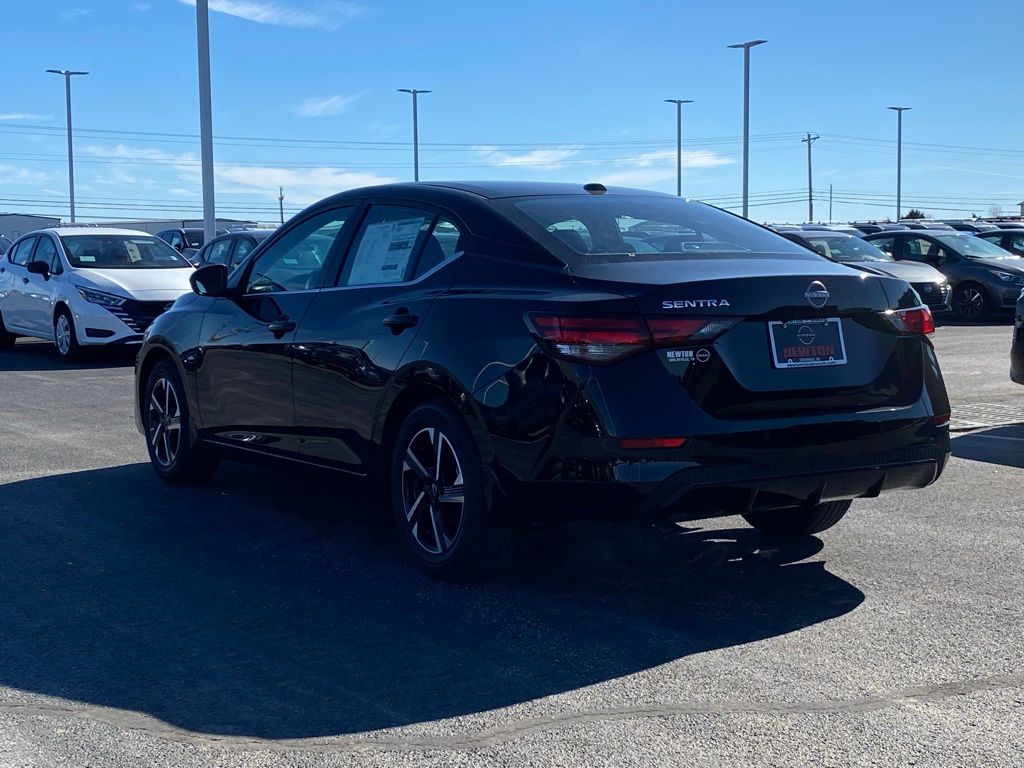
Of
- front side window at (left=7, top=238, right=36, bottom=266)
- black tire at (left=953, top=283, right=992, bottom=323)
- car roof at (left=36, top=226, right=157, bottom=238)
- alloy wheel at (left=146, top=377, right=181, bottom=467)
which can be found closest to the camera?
alloy wheel at (left=146, top=377, right=181, bottom=467)

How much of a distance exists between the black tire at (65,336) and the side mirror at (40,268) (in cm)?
55

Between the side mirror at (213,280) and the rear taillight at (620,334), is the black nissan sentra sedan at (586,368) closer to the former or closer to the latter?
the rear taillight at (620,334)

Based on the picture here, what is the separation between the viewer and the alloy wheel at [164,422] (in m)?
7.52

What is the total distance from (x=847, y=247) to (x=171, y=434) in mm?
16829

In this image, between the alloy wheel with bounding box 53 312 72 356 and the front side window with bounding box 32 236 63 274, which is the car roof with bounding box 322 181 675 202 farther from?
the front side window with bounding box 32 236 63 274

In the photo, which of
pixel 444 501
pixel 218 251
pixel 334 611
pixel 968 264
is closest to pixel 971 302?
pixel 968 264

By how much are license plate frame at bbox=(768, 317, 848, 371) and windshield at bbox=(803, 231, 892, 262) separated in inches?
678

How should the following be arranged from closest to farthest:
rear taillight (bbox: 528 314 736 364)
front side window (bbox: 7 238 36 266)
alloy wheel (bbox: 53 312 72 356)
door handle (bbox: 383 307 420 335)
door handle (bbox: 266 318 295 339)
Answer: rear taillight (bbox: 528 314 736 364) → door handle (bbox: 383 307 420 335) → door handle (bbox: 266 318 295 339) → alloy wheel (bbox: 53 312 72 356) → front side window (bbox: 7 238 36 266)

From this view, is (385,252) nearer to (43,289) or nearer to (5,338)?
(43,289)

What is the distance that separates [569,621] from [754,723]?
1.19 m

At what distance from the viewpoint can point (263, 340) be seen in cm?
652

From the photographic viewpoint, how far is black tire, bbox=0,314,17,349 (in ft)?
60.1

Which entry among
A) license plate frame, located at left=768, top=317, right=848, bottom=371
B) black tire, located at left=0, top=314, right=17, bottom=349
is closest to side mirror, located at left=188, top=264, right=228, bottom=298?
license plate frame, located at left=768, top=317, right=848, bottom=371

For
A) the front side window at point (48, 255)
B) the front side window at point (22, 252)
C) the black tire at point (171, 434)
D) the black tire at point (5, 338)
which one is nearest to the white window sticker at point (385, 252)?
the black tire at point (171, 434)
